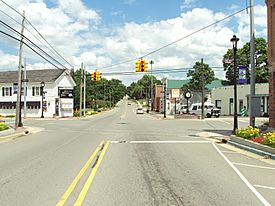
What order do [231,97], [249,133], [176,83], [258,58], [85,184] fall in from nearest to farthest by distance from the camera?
[85,184] → [249,133] → [231,97] → [258,58] → [176,83]

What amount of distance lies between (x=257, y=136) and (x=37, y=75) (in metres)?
51.3

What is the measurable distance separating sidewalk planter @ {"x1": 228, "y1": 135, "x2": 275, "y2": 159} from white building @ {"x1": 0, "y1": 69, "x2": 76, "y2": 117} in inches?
1659

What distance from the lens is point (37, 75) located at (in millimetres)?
61719

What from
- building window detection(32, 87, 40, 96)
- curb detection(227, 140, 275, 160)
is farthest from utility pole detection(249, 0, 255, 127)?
building window detection(32, 87, 40, 96)

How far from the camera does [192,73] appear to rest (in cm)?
8212

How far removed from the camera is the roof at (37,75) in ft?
195

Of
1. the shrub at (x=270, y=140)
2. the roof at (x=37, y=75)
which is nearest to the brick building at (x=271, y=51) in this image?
the shrub at (x=270, y=140)

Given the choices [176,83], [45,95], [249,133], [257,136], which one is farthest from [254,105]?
[176,83]

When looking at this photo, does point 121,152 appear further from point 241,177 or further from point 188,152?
point 241,177

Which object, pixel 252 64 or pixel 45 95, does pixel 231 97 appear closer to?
pixel 45 95

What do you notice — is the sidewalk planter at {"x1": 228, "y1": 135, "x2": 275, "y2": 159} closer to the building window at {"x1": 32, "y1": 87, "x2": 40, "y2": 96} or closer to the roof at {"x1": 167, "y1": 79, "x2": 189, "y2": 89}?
the building window at {"x1": 32, "y1": 87, "x2": 40, "y2": 96}

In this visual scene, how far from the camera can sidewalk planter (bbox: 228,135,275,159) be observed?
42.9 feet

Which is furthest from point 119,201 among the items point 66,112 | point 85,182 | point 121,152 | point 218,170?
point 66,112

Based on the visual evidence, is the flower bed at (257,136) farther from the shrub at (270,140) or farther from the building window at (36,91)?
the building window at (36,91)
